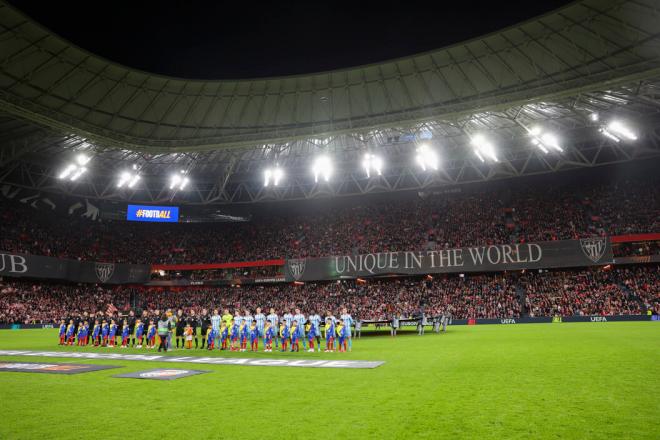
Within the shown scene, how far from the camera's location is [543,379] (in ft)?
30.8

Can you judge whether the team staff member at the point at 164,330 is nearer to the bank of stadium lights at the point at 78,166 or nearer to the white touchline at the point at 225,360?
the white touchline at the point at 225,360

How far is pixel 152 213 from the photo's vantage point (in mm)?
53062

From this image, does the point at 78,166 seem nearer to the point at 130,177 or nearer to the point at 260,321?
the point at 130,177

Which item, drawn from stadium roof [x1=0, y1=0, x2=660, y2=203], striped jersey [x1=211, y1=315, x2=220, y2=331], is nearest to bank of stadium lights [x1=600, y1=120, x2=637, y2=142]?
stadium roof [x1=0, y1=0, x2=660, y2=203]

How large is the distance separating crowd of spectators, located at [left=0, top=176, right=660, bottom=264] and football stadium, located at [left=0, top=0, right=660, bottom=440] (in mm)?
275

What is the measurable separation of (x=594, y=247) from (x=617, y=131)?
10384 millimetres

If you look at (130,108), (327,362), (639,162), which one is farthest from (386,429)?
(639,162)

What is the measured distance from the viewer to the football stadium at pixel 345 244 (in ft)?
25.6

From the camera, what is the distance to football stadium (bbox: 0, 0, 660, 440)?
25.6 feet

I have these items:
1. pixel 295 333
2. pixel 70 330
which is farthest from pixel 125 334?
→ pixel 295 333

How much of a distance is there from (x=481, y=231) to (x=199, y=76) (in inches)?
1256

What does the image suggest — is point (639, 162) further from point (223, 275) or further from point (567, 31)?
point (223, 275)

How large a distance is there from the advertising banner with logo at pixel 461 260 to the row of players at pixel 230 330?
24.4 metres

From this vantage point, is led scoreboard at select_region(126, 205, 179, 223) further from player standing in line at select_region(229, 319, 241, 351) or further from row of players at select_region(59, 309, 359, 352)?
player standing in line at select_region(229, 319, 241, 351)
